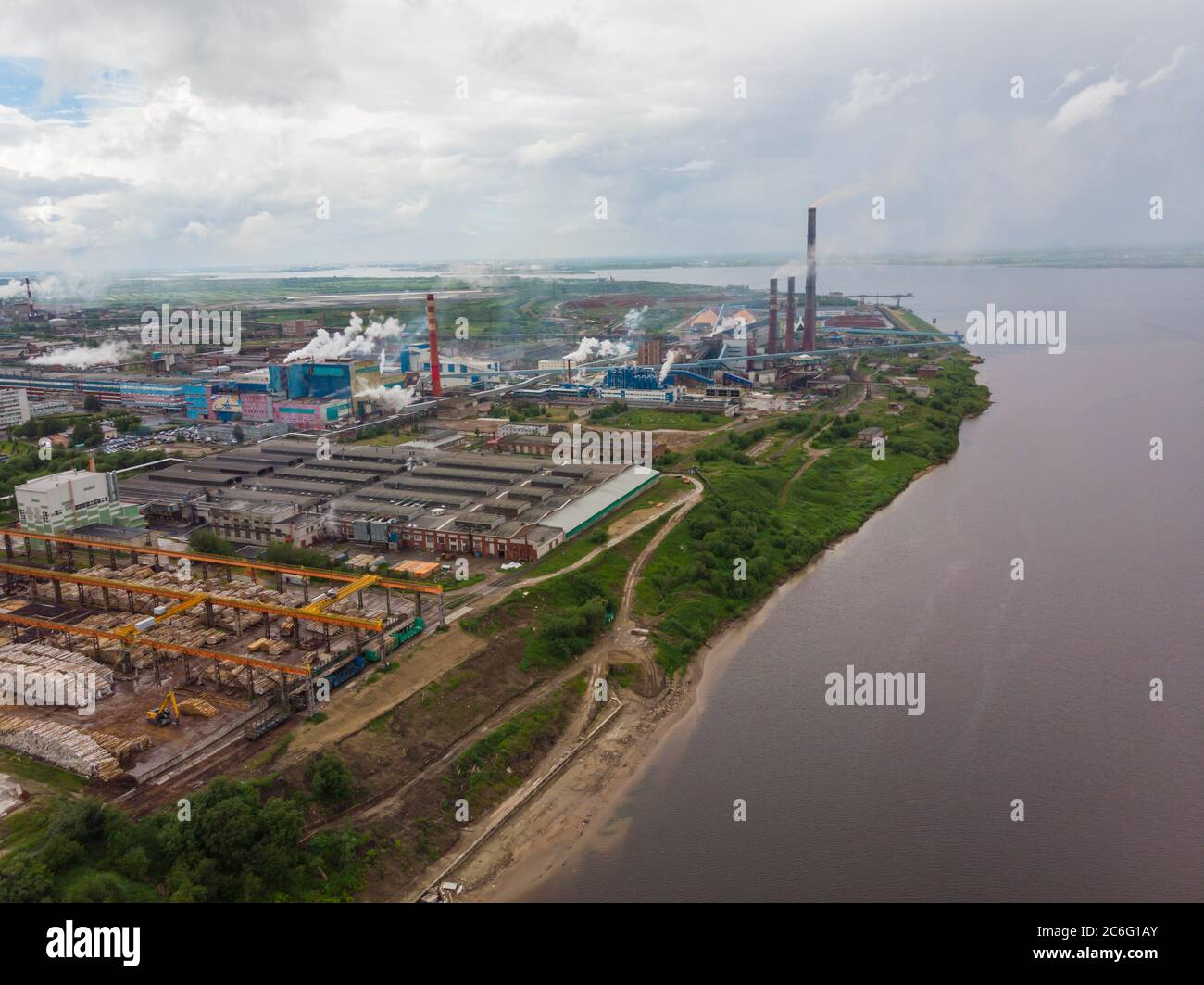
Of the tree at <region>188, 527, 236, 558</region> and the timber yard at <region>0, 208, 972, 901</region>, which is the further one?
the tree at <region>188, 527, 236, 558</region>

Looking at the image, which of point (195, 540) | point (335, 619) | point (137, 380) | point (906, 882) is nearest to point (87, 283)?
point (137, 380)

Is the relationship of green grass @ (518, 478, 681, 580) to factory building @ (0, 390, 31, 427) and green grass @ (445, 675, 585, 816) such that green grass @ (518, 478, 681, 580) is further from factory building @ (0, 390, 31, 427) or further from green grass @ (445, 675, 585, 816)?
factory building @ (0, 390, 31, 427)

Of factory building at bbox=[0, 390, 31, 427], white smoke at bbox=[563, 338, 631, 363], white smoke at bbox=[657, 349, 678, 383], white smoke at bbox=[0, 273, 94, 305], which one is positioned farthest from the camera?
white smoke at bbox=[0, 273, 94, 305]

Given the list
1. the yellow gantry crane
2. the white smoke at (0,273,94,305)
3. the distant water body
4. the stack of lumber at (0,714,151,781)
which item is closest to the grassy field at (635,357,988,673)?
the distant water body

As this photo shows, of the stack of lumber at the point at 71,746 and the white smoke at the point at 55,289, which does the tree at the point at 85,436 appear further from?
the white smoke at the point at 55,289

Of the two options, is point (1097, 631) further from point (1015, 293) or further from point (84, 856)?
point (1015, 293)

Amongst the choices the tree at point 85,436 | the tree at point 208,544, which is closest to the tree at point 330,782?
the tree at point 208,544
